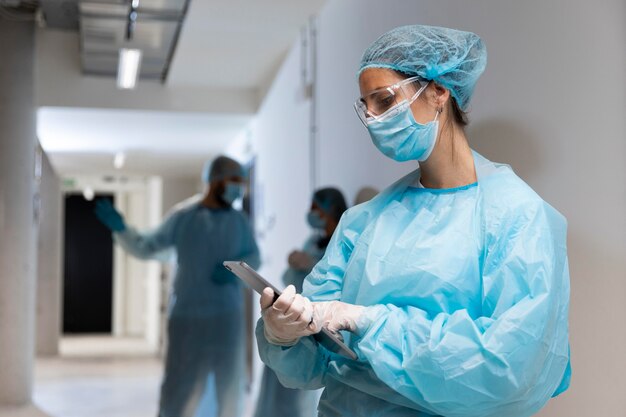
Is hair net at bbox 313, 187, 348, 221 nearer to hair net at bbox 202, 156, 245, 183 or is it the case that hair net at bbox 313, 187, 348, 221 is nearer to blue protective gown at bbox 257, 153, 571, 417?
hair net at bbox 202, 156, 245, 183

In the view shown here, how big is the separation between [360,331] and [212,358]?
8.43ft

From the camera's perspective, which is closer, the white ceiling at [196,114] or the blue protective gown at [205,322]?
the blue protective gown at [205,322]

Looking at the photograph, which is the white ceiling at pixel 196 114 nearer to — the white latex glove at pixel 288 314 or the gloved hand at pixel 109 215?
the gloved hand at pixel 109 215

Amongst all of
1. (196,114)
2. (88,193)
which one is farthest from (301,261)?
(88,193)

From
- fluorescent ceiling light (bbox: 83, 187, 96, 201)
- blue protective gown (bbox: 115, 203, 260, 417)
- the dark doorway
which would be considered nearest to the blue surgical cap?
blue protective gown (bbox: 115, 203, 260, 417)

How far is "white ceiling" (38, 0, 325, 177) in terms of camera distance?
4.04 m

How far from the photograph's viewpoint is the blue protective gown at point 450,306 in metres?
1.16

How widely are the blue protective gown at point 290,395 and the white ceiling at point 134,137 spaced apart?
252cm

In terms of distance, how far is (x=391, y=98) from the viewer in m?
1.37

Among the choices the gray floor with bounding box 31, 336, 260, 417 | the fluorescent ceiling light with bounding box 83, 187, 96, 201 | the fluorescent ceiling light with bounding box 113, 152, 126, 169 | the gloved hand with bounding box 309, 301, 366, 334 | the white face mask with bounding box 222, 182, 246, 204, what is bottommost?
the gray floor with bounding box 31, 336, 260, 417

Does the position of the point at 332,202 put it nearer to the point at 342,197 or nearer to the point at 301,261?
the point at 342,197

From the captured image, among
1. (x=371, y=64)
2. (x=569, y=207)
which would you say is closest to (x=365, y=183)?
(x=569, y=207)

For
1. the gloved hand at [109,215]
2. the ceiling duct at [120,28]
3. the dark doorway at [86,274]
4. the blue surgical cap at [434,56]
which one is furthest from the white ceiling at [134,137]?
the blue surgical cap at [434,56]

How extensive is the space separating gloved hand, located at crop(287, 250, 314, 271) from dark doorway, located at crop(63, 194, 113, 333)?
378 inches
